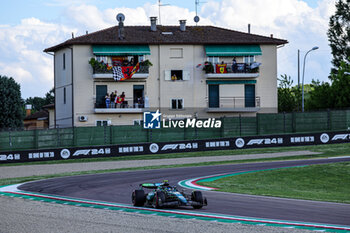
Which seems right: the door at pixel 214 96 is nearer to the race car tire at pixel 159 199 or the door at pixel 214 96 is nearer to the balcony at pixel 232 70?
the balcony at pixel 232 70

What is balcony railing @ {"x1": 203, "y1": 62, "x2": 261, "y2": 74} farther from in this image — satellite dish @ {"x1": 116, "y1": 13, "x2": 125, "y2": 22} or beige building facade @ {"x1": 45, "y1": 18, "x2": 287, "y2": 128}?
satellite dish @ {"x1": 116, "y1": 13, "x2": 125, "y2": 22}

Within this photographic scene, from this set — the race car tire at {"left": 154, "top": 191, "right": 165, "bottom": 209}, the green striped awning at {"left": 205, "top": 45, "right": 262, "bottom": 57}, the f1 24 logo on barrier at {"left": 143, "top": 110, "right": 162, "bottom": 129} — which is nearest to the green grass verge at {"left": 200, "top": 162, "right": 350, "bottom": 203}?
the race car tire at {"left": 154, "top": 191, "right": 165, "bottom": 209}

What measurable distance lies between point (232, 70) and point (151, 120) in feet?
34.2

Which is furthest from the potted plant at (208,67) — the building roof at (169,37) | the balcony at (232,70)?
the building roof at (169,37)

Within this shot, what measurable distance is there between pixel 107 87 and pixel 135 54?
403cm

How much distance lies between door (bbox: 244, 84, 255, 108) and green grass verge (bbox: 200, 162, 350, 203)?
23.8 meters

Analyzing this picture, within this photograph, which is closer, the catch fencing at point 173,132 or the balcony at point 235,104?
the catch fencing at point 173,132

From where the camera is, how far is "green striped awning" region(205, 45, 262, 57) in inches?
2197

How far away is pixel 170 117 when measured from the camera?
180ft

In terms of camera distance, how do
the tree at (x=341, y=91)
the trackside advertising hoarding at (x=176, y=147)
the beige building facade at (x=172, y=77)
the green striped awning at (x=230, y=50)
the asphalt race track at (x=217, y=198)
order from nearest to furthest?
the asphalt race track at (x=217, y=198) < the trackside advertising hoarding at (x=176, y=147) < the beige building facade at (x=172, y=77) < the green striped awning at (x=230, y=50) < the tree at (x=341, y=91)

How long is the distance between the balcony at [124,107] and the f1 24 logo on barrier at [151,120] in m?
1.64

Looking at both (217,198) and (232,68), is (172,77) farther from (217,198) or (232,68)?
(217,198)

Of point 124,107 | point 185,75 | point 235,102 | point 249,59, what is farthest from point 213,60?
point 124,107

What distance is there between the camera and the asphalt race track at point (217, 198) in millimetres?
14414
